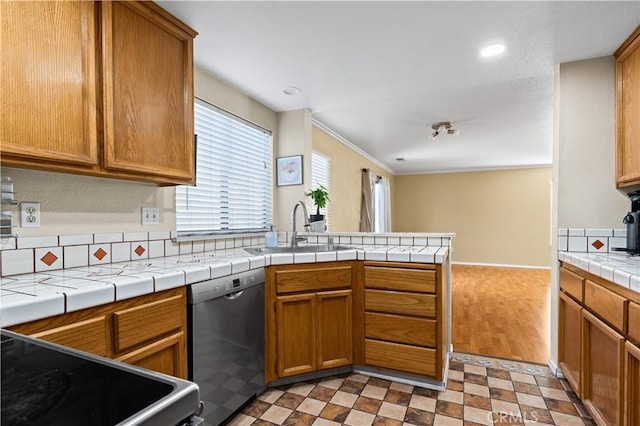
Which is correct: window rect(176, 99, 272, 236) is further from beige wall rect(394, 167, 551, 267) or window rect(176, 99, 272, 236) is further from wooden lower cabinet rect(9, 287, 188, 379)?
beige wall rect(394, 167, 551, 267)

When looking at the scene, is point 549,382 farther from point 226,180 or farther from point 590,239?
point 226,180

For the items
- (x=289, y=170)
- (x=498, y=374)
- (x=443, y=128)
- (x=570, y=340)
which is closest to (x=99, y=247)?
(x=289, y=170)

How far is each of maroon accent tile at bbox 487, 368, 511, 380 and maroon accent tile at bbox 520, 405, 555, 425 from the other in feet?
1.14

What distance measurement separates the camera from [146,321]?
1244 millimetres

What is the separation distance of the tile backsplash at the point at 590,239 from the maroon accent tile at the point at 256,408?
215 cm

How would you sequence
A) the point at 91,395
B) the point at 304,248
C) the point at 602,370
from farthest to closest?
1. the point at 304,248
2. the point at 602,370
3. the point at 91,395

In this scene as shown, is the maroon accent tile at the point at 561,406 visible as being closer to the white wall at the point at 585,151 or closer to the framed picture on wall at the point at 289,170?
the white wall at the point at 585,151

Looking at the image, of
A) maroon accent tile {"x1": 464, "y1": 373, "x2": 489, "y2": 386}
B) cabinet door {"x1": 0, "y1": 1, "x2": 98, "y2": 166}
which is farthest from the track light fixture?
cabinet door {"x1": 0, "y1": 1, "x2": 98, "y2": 166}

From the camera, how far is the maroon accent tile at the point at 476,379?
6.81 feet

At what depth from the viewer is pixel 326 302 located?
2100 millimetres

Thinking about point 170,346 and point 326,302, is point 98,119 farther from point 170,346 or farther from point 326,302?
point 326,302

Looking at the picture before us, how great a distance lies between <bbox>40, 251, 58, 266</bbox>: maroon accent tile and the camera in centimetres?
139

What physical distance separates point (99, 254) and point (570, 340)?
106 inches

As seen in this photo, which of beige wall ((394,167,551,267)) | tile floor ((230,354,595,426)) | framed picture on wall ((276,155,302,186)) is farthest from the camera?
beige wall ((394,167,551,267))
